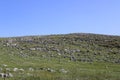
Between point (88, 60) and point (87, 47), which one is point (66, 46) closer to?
point (87, 47)

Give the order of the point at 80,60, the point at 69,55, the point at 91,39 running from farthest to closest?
the point at 91,39
the point at 69,55
the point at 80,60

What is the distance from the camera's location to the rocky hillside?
4120cm

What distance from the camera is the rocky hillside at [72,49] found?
41.2 meters

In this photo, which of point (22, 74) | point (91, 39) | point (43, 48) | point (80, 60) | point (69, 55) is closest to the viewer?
point (22, 74)

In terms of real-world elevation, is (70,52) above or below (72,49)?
below

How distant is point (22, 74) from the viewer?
22.5m

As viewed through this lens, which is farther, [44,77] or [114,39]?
[114,39]

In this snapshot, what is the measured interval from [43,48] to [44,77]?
80.8 feet

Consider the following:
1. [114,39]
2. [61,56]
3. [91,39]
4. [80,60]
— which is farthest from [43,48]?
[114,39]

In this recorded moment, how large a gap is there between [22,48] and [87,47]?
11.9 metres

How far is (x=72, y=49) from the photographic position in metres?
47.9

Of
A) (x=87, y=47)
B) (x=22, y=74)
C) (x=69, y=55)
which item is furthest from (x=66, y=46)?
(x=22, y=74)

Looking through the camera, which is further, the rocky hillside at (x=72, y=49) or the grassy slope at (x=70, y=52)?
the rocky hillside at (x=72, y=49)

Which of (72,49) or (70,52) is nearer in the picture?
(70,52)
